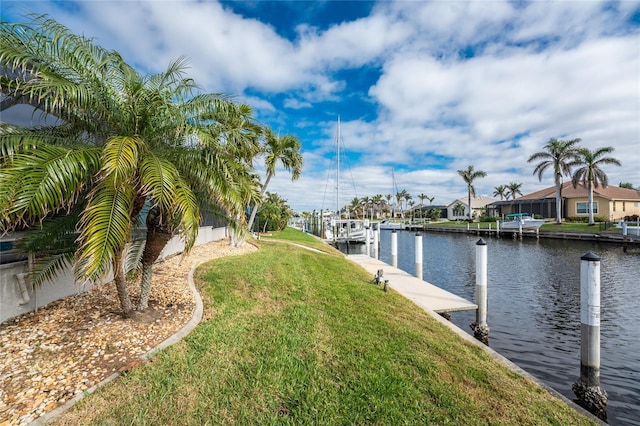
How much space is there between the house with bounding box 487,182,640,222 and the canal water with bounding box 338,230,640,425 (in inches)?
1060

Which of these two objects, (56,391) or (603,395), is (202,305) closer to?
(56,391)

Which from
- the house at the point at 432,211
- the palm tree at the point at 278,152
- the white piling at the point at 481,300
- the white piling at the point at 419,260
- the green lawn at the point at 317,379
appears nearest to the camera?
the green lawn at the point at 317,379

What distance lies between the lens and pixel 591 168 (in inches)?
1393

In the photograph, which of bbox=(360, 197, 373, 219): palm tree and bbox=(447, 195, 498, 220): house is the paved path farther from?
bbox=(360, 197, 373, 219): palm tree

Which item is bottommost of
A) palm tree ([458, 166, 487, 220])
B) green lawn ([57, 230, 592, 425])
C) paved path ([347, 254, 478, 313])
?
paved path ([347, 254, 478, 313])

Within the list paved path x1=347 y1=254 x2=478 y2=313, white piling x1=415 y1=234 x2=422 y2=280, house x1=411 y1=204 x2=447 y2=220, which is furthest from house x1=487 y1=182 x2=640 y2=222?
paved path x1=347 y1=254 x2=478 y2=313

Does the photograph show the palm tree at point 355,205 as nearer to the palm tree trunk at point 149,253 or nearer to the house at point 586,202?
the house at point 586,202

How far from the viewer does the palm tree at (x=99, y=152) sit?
3805 millimetres

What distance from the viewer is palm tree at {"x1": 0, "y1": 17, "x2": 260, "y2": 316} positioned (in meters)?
3.81

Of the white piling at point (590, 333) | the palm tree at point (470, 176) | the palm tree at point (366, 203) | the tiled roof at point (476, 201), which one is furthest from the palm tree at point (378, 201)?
the white piling at point (590, 333)

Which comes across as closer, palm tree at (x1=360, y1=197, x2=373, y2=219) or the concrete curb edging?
the concrete curb edging

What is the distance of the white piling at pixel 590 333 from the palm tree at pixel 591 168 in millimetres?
38961

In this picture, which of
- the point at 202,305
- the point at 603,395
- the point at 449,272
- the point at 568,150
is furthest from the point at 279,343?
the point at 568,150

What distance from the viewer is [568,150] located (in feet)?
124
